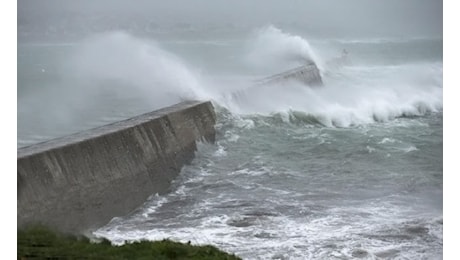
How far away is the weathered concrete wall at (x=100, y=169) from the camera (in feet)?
22.5

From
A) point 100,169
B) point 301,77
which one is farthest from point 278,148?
point 301,77

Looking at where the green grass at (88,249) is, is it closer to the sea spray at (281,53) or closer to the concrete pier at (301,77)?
the concrete pier at (301,77)

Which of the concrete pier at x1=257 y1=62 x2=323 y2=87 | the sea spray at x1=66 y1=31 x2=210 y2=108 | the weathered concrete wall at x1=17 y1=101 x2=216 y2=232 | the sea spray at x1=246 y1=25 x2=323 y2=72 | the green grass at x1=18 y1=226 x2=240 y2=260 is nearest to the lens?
the green grass at x1=18 y1=226 x2=240 y2=260

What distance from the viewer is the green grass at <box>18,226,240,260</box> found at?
537 centimetres

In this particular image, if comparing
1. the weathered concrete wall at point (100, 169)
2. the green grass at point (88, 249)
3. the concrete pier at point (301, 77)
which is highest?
the concrete pier at point (301, 77)

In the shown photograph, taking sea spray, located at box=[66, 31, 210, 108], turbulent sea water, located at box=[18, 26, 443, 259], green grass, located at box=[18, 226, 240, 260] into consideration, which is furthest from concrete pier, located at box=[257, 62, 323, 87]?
green grass, located at box=[18, 226, 240, 260]

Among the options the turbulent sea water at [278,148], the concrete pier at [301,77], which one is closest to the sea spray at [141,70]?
the turbulent sea water at [278,148]

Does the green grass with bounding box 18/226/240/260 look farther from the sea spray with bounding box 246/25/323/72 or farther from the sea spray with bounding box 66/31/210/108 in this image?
the sea spray with bounding box 246/25/323/72

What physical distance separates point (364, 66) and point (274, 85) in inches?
591

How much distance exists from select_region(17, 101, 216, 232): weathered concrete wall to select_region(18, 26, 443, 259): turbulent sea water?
10.5 inches

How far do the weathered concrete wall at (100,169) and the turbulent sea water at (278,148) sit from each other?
0.88ft

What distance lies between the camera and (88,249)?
223 inches
